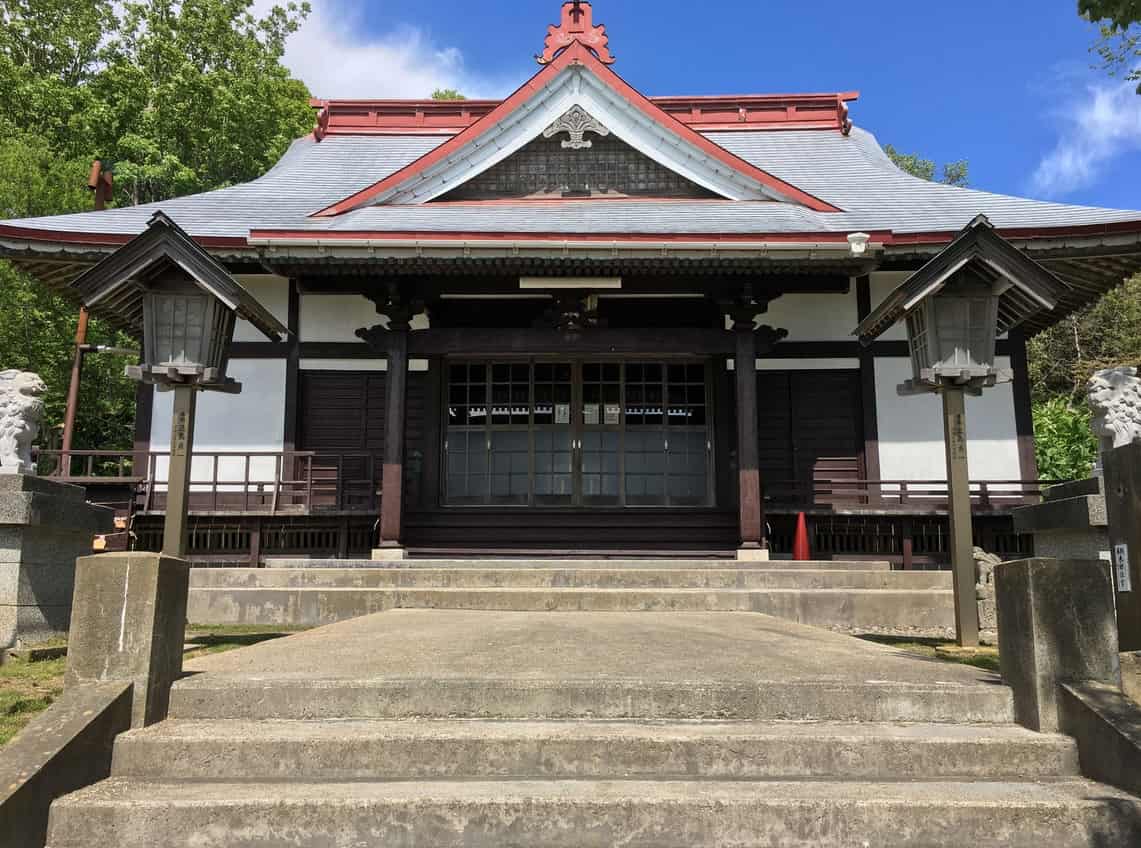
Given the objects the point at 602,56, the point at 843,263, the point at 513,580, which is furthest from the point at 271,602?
the point at 602,56

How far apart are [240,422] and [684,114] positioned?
9551 millimetres

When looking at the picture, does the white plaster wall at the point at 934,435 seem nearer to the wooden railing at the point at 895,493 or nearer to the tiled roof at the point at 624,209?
the wooden railing at the point at 895,493

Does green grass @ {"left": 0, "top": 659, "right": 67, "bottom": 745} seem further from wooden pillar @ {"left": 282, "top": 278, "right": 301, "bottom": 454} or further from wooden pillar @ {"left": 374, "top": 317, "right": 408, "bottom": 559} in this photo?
wooden pillar @ {"left": 282, "top": 278, "right": 301, "bottom": 454}

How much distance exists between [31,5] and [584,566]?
2921cm

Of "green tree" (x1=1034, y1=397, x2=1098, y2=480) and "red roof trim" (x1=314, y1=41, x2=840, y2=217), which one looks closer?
"red roof trim" (x1=314, y1=41, x2=840, y2=217)

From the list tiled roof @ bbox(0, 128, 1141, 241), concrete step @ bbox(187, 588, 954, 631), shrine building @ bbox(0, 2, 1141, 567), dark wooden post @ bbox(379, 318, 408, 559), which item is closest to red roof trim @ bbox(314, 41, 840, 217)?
shrine building @ bbox(0, 2, 1141, 567)

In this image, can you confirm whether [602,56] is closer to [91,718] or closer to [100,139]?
[91,718]

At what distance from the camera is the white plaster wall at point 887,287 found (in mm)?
10656

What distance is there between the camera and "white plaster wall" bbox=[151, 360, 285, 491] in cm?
1041

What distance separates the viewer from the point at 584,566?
8164 millimetres

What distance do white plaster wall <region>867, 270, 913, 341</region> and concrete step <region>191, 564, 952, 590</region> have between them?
4105 millimetres

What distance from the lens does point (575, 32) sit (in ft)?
38.0

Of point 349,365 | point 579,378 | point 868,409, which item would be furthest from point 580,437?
Answer: point 868,409

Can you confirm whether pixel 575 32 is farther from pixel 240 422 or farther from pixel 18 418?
pixel 18 418
